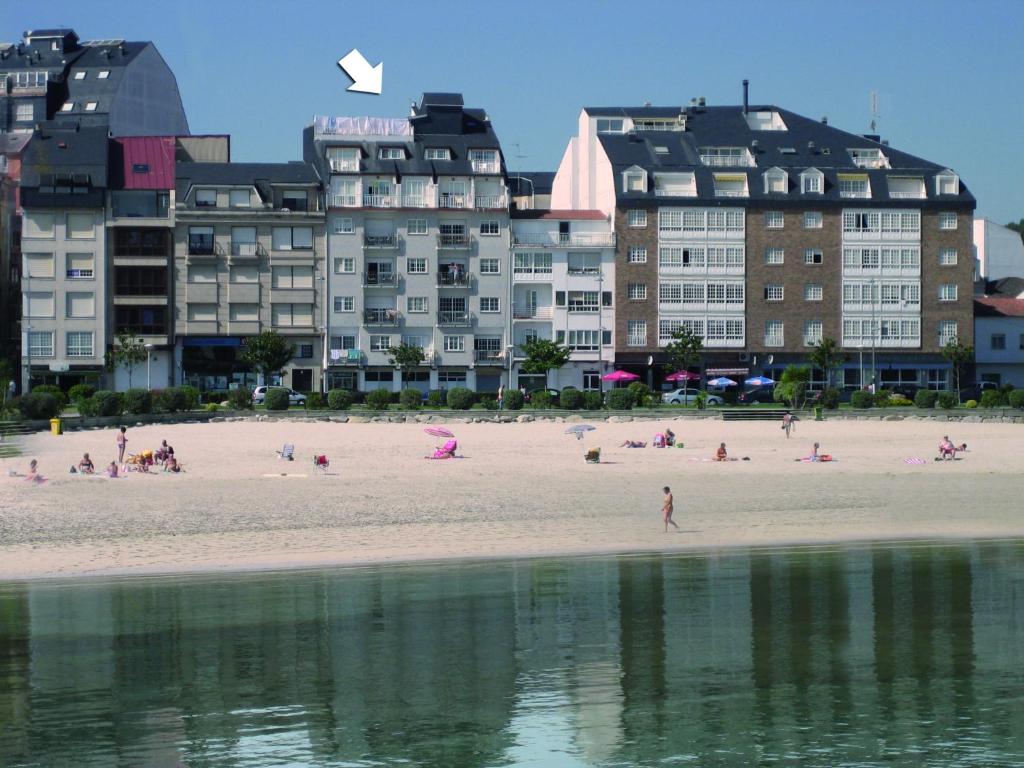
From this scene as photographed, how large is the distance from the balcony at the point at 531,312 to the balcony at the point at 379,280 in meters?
9.05

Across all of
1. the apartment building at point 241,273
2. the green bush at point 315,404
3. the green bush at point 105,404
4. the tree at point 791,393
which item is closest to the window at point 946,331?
the tree at point 791,393

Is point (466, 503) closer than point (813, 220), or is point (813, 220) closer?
point (466, 503)

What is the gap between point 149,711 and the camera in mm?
18984

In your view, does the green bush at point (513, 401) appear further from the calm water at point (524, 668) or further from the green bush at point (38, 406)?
the calm water at point (524, 668)

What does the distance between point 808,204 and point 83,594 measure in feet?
275

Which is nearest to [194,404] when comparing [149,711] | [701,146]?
[701,146]

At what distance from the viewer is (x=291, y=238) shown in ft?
333

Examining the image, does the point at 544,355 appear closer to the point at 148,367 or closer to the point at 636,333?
the point at 636,333

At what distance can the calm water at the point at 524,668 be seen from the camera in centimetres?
1773

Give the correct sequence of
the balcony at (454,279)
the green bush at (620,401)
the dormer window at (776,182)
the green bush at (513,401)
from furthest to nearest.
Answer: the dormer window at (776,182) → the balcony at (454,279) → the green bush at (513,401) → the green bush at (620,401)

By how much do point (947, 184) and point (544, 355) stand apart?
3409cm

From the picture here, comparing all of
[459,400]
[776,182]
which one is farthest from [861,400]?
[776,182]

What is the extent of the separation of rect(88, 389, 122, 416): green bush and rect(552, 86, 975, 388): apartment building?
41.2 meters

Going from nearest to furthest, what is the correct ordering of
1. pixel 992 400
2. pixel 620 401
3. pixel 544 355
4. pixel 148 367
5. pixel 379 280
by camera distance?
1. pixel 620 401
2. pixel 992 400
3. pixel 544 355
4. pixel 148 367
5. pixel 379 280
